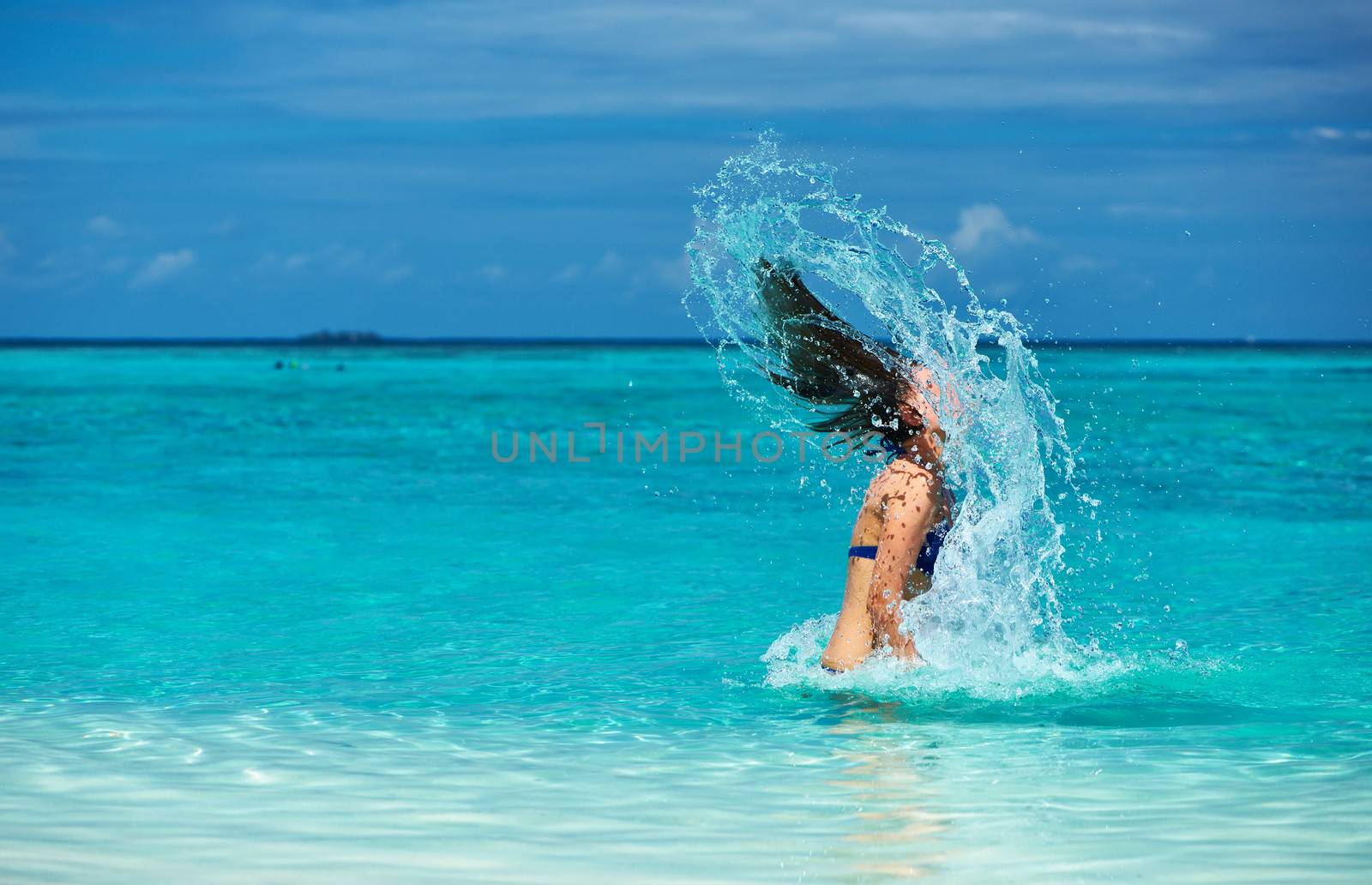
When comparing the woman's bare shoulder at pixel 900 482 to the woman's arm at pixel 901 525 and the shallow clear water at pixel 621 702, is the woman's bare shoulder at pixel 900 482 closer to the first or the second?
the woman's arm at pixel 901 525

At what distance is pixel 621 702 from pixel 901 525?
1701 mm

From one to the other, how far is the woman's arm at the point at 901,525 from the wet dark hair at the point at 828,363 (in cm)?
20

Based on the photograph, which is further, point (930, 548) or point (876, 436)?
point (876, 436)

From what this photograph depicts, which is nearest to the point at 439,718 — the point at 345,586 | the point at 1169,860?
the point at 1169,860

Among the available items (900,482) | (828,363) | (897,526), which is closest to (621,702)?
(897,526)

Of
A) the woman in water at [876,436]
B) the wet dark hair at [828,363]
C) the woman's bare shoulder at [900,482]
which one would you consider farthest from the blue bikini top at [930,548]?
the wet dark hair at [828,363]

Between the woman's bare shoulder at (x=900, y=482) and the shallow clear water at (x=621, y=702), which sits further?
the woman's bare shoulder at (x=900, y=482)

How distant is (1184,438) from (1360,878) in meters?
24.9

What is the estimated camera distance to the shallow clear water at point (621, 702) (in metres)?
4.69

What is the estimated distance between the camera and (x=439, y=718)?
655 cm

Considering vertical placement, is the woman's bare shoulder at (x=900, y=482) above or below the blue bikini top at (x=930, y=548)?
above

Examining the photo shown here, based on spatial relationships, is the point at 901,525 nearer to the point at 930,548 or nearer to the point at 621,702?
the point at 930,548

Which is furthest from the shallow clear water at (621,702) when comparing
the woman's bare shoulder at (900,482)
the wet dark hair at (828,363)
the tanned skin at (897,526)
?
the wet dark hair at (828,363)

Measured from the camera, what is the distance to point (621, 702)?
6914 millimetres
